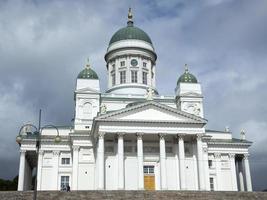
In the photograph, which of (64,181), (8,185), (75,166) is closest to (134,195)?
(75,166)

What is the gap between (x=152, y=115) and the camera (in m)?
48.9

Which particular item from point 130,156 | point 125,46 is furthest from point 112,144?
point 125,46

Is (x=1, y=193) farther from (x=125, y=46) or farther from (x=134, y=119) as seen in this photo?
(x=125, y=46)

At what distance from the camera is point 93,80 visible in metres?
57.6

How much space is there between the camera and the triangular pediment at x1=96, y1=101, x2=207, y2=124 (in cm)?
4813

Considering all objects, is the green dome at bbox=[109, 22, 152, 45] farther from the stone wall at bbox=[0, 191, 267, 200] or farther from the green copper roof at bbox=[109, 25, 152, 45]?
the stone wall at bbox=[0, 191, 267, 200]

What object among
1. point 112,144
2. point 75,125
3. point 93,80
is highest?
point 93,80

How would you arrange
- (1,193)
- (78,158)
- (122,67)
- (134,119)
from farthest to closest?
(122,67), (78,158), (134,119), (1,193)

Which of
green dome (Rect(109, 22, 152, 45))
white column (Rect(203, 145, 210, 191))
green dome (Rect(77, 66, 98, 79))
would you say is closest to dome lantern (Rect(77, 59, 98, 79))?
green dome (Rect(77, 66, 98, 79))

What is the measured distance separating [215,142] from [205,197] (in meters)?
20.8

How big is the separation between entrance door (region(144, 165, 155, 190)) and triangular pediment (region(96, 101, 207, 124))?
19.9ft

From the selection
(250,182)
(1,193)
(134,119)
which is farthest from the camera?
(250,182)

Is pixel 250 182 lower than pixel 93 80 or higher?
lower

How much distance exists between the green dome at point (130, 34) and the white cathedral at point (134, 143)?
0.47 meters
